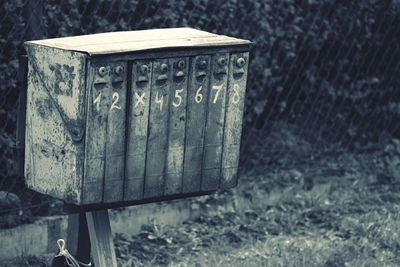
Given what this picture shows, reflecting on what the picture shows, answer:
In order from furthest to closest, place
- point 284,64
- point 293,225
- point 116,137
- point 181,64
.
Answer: point 284,64
point 293,225
point 181,64
point 116,137

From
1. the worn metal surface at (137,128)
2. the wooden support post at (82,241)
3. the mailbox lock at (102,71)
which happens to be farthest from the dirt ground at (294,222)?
the mailbox lock at (102,71)

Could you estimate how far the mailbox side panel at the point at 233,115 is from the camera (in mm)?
4555

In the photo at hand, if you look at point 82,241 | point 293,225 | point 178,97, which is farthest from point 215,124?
point 293,225

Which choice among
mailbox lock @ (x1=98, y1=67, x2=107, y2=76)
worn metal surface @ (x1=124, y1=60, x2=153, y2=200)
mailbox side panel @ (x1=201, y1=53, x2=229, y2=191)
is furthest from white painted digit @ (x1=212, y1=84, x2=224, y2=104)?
mailbox lock @ (x1=98, y1=67, x2=107, y2=76)

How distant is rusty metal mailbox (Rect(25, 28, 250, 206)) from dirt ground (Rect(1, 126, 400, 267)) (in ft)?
4.95

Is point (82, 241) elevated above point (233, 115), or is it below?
below

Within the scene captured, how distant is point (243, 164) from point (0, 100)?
6.61 feet

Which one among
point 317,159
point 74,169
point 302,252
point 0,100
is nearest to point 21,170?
point 74,169

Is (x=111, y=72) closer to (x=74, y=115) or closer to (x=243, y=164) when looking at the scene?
(x=74, y=115)

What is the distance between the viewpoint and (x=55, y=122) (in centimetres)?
425

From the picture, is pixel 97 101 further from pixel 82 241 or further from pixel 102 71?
pixel 82 241

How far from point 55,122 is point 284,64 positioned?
3268 mm

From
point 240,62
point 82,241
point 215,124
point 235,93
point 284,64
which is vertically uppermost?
point 240,62

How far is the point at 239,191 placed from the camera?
701 centimetres
